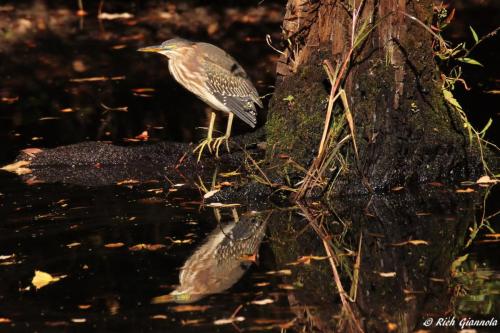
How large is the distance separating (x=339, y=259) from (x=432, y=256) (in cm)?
65

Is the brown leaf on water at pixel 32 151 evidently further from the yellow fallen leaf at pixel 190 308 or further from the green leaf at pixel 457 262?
the green leaf at pixel 457 262

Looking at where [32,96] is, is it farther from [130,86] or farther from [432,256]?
[432,256]

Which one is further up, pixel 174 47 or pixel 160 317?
pixel 174 47

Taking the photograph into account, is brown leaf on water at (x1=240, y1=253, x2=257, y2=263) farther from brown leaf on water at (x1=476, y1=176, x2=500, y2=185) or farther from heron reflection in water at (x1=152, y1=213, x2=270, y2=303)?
brown leaf on water at (x1=476, y1=176, x2=500, y2=185)

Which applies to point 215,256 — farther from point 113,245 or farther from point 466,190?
point 466,190

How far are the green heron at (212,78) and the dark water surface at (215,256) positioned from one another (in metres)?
0.95

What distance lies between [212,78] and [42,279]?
4.05 metres

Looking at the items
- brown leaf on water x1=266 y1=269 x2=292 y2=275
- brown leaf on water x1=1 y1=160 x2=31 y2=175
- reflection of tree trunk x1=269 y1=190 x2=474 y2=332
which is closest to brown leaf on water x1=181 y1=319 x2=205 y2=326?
reflection of tree trunk x1=269 y1=190 x2=474 y2=332

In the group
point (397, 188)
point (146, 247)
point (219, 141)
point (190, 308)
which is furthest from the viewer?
point (219, 141)

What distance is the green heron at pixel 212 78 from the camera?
10.8m

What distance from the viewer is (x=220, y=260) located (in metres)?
7.54

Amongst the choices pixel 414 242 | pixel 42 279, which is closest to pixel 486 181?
pixel 414 242

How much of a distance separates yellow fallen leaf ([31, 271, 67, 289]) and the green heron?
3.62 m

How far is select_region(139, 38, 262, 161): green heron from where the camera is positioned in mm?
10805
